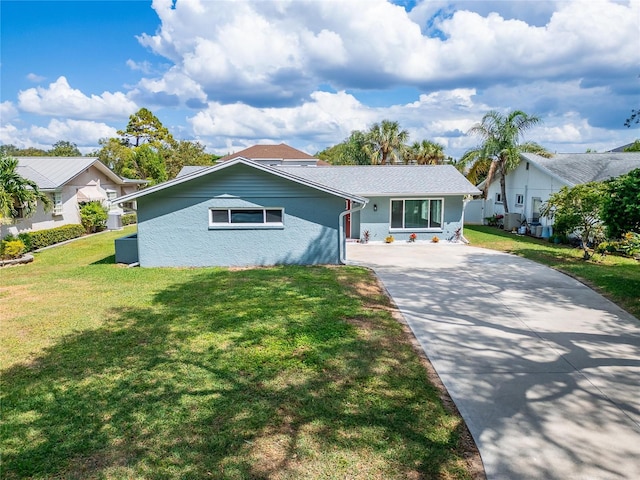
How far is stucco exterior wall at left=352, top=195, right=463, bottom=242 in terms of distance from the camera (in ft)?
61.2

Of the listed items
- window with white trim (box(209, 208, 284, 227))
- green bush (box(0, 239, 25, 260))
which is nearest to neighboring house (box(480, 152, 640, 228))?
window with white trim (box(209, 208, 284, 227))

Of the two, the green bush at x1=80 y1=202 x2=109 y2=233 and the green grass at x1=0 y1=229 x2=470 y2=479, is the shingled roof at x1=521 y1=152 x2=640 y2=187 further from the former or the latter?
the green bush at x1=80 y1=202 x2=109 y2=233

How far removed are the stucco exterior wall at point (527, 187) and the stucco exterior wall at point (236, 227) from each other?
12657 mm

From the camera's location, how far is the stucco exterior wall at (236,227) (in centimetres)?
1334

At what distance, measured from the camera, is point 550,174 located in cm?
1962

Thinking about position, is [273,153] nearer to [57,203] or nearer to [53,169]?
[53,169]

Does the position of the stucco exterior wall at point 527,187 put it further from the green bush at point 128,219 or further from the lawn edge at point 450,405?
the green bush at point 128,219

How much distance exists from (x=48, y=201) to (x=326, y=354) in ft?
53.8

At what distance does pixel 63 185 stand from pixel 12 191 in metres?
6.36

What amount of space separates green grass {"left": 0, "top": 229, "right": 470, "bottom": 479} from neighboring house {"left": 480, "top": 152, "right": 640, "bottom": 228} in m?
15.3

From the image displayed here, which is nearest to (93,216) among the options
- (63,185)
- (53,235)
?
(63,185)

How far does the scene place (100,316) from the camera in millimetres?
8203

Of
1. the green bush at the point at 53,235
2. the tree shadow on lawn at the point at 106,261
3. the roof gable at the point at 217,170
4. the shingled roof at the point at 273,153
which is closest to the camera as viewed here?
the roof gable at the point at 217,170

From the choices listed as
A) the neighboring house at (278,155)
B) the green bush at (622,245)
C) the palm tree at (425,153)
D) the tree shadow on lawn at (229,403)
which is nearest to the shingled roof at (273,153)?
the neighboring house at (278,155)
